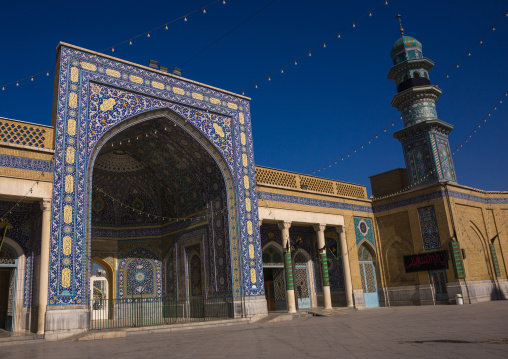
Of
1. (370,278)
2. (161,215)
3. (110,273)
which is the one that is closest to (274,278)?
(370,278)

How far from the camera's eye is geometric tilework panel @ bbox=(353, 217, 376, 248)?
16.4 metres

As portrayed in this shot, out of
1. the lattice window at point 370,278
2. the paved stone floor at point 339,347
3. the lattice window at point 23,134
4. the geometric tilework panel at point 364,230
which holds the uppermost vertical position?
the lattice window at point 23,134

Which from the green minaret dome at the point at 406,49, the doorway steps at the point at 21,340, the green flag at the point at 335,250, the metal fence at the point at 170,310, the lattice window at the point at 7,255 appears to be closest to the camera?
the doorway steps at the point at 21,340

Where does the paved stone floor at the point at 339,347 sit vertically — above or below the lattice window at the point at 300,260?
below

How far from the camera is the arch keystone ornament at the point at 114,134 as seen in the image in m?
9.23

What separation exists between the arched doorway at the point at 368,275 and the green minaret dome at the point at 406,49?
27.6 feet

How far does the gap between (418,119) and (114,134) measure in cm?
1229

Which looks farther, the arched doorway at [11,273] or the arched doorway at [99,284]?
the arched doorway at [99,284]

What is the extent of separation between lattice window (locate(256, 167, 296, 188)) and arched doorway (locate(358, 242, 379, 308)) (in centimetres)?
396

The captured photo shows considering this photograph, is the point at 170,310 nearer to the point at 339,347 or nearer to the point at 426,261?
the point at 339,347

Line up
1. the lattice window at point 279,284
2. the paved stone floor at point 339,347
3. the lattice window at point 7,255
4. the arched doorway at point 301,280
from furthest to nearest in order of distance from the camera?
1. the arched doorway at point 301,280
2. the lattice window at point 279,284
3. the lattice window at point 7,255
4. the paved stone floor at point 339,347

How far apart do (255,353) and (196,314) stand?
8317mm

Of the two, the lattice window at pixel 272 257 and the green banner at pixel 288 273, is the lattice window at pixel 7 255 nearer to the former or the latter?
the green banner at pixel 288 273

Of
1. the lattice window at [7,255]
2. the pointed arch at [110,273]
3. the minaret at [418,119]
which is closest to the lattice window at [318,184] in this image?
the minaret at [418,119]
